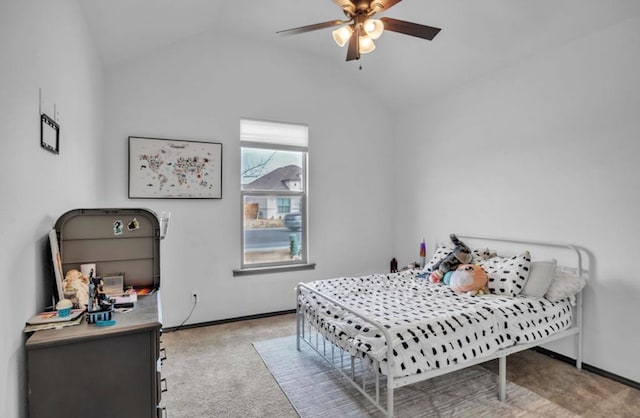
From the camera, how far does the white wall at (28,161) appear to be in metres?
1.24

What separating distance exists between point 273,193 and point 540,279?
2.77 meters

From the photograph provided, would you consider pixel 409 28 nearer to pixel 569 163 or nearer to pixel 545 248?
pixel 569 163

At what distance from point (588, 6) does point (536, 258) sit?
6.53 feet

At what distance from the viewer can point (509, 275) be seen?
108 inches

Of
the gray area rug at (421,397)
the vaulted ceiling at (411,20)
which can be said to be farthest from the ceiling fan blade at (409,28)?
the gray area rug at (421,397)

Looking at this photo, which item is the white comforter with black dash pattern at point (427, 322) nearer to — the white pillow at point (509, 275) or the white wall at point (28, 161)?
the white pillow at point (509, 275)

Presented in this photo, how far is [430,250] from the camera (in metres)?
4.18

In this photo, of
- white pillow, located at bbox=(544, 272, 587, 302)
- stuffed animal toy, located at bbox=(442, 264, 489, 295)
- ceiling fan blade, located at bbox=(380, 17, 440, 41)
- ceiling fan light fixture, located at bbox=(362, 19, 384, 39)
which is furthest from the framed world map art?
white pillow, located at bbox=(544, 272, 587, 302)

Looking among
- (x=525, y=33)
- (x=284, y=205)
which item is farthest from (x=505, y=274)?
(x=284, y=205)

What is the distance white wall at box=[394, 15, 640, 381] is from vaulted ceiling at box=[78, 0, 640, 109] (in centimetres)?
16

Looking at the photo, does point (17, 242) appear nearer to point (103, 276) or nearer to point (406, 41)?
point (103, 276)

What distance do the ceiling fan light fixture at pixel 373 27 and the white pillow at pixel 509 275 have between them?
209 cm

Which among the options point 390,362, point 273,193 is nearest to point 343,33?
point 390,362

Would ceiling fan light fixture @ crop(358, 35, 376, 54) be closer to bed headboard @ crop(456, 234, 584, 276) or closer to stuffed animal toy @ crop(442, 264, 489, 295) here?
stuffed animal toy @ crop(442, 264, 489, 295)
